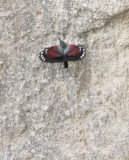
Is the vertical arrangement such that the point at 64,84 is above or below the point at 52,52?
below

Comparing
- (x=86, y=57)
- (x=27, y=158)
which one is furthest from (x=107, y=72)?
(x=27, y=158)

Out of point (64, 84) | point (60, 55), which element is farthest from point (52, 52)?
point (64, 84)

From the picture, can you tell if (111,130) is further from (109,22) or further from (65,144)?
(109,22)

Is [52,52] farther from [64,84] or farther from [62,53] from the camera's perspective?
[64,84]

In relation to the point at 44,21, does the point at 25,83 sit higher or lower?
lower

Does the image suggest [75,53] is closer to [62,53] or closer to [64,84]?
[62,53]
